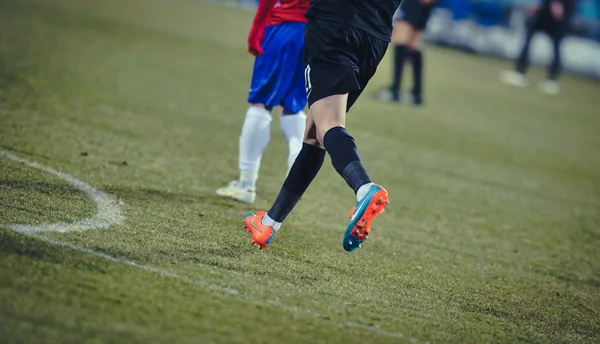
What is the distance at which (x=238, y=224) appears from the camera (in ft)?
17.3

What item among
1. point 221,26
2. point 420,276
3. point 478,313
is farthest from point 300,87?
Answer: point 221,26

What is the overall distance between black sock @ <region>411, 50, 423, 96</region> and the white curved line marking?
841cm

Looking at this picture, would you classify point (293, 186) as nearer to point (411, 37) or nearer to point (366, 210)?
point (366, 210)

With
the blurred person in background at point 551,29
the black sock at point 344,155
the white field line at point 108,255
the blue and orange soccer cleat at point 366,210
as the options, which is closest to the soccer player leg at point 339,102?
the black sock at point 344,155

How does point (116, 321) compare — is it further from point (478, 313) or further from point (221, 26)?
point (221, 26)

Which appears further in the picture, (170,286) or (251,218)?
(251,218)

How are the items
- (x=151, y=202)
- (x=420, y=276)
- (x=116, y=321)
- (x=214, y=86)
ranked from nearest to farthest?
(x=116, y=321), (x=420, y=276), (x=151, y=202), (x=214, y=86)

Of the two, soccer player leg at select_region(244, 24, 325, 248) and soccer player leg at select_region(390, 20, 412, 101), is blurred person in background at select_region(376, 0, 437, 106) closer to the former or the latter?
soccer player leg at select_region(390, 20, 412, 101)

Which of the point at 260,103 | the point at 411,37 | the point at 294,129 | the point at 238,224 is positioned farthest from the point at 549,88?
the point at 238,224

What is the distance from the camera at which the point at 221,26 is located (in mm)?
20297

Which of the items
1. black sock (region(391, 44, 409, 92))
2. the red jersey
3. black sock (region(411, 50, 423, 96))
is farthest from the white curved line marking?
black sock (region(411, 50, 423, 96))

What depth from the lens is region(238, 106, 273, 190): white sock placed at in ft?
19.0

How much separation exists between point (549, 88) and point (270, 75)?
15.7 meters

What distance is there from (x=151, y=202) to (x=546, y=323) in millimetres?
2452
